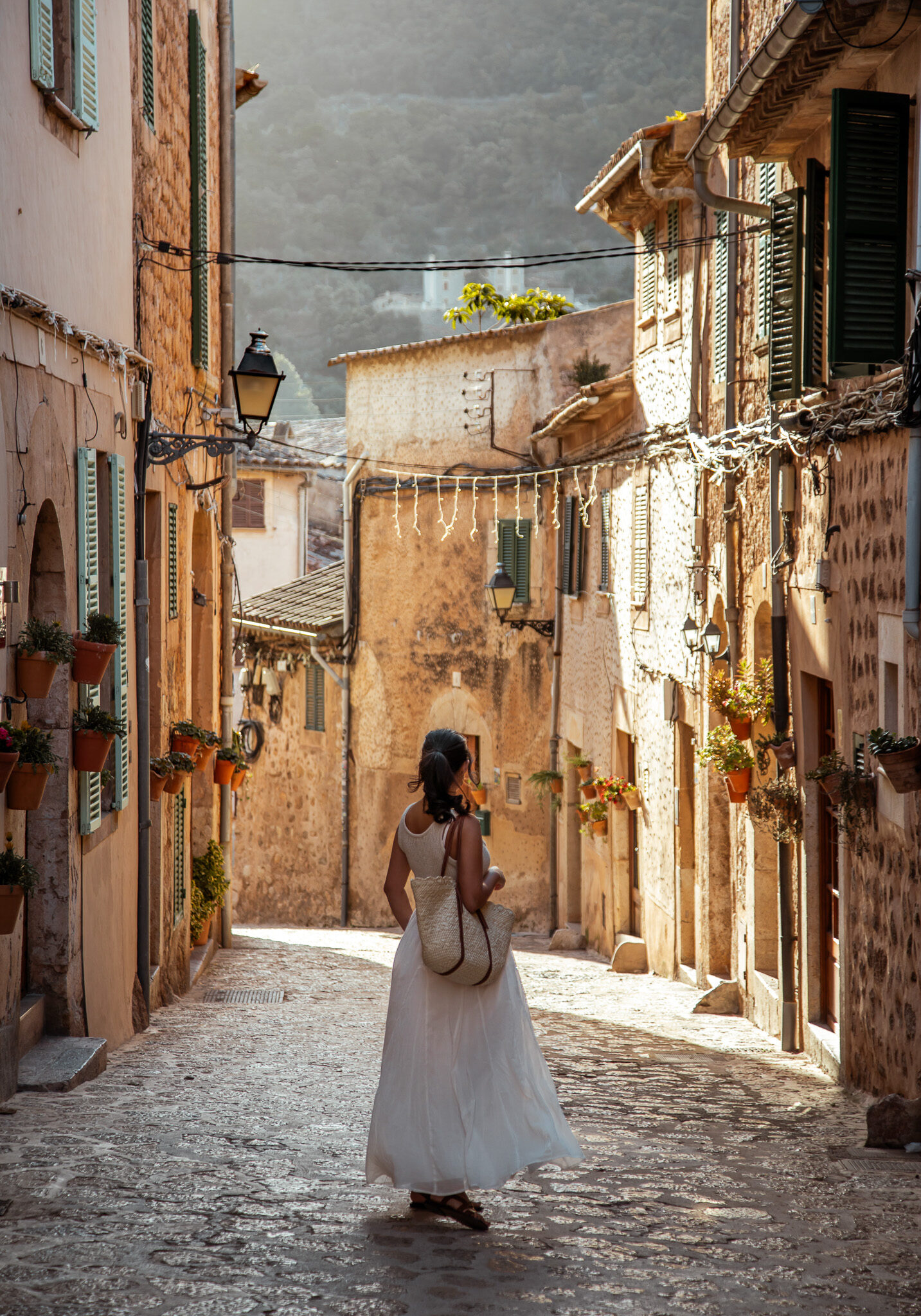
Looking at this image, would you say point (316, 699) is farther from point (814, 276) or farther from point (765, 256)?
point (814, 276)

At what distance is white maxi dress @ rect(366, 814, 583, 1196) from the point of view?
450cm

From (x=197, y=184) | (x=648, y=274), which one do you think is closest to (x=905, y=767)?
(x=197, y=184)

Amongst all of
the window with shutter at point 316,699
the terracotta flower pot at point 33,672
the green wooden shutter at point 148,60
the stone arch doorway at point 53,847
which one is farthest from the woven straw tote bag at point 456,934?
the window with shutter at point 316,699

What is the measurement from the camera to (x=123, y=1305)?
350 cm

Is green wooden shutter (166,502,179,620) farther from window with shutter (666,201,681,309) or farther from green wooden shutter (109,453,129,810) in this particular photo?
window with shutter (666,201,681,309)

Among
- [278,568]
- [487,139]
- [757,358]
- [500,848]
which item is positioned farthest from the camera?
[487,139]

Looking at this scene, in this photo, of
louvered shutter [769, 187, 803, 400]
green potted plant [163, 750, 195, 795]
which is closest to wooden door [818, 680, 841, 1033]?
louvered shutter [769, 187, 803, 400]

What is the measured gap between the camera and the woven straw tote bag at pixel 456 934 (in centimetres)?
457

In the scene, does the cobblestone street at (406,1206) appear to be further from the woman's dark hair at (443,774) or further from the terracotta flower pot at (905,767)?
the terracotta flower pot at (905,767)

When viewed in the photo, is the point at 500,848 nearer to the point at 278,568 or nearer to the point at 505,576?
the point at 505,576

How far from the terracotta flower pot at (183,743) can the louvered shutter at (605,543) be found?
6760 millimetres

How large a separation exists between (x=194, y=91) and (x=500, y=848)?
1124 centimetres

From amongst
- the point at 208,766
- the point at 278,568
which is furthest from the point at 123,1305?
the point at 278,568

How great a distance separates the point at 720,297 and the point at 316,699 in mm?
12168
